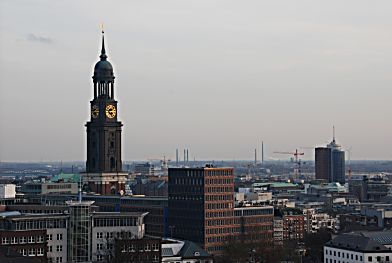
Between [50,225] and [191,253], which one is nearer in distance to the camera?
[50,225]

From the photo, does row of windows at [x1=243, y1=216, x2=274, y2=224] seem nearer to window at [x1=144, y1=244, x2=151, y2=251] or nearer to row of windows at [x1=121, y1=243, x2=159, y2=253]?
row of windows at [x1=121, y1=243, x2=159, y2=253]

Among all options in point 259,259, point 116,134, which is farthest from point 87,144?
point 259,259

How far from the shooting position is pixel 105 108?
16662cm

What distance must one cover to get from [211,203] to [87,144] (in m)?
33.6

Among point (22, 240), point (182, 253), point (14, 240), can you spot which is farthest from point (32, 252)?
point (182, 253)

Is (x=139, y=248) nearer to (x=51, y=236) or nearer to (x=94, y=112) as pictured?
(x=51, y=236)

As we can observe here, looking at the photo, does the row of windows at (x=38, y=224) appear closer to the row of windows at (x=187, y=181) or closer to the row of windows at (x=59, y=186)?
→ the row of windows at (x=187, y=181)

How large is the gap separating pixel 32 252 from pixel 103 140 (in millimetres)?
64786

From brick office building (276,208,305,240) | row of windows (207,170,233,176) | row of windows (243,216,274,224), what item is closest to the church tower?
row of windows (207,170,233,176)

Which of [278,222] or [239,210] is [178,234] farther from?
[278,222]

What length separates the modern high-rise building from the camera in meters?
144

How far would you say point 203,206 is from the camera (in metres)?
144

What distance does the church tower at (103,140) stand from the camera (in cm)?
16675

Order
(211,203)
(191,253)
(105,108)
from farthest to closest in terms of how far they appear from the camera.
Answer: (105,108) < (211,203) < (191,253)
